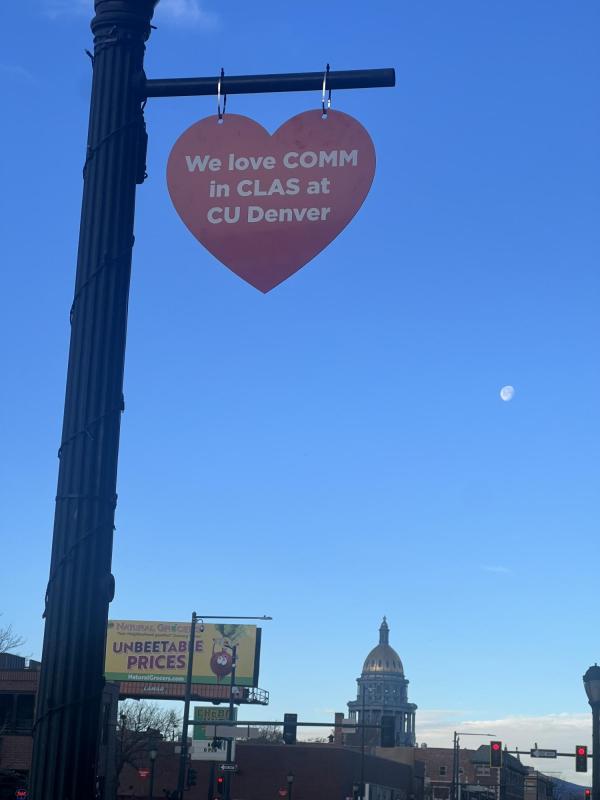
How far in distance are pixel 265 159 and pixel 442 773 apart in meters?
165

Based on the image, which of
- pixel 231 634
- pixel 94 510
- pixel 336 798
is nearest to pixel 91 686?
pixel 94 510

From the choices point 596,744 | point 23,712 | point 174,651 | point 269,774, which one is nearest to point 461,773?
point 174,651

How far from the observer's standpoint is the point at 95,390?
5.82 meters

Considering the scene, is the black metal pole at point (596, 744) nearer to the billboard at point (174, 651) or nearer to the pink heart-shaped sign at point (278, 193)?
the pink heart-shaped sign at point (278, 193)

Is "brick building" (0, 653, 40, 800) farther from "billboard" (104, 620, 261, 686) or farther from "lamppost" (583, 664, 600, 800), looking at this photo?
"lamppost" (583, 664, 600, 800)

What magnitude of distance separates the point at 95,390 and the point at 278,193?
142cm

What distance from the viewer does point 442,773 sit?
530ft

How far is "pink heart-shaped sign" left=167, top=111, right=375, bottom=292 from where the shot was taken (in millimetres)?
6219

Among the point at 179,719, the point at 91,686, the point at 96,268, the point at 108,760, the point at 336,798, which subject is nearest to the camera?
the point at 91,686

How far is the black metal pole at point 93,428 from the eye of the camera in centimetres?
554

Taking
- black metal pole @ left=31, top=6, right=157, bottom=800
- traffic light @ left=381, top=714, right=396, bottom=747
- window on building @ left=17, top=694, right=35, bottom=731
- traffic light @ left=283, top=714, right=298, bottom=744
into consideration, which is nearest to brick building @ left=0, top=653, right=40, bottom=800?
window on building @ left=17, top=694, right=35, bottom=731

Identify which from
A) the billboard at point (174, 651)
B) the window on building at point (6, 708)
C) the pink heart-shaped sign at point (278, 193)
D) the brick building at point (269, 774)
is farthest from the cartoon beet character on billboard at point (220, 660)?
the pink heart-shaped sign at point (278, 193)

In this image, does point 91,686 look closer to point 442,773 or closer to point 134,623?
point 134,623

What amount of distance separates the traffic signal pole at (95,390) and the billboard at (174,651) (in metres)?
105
